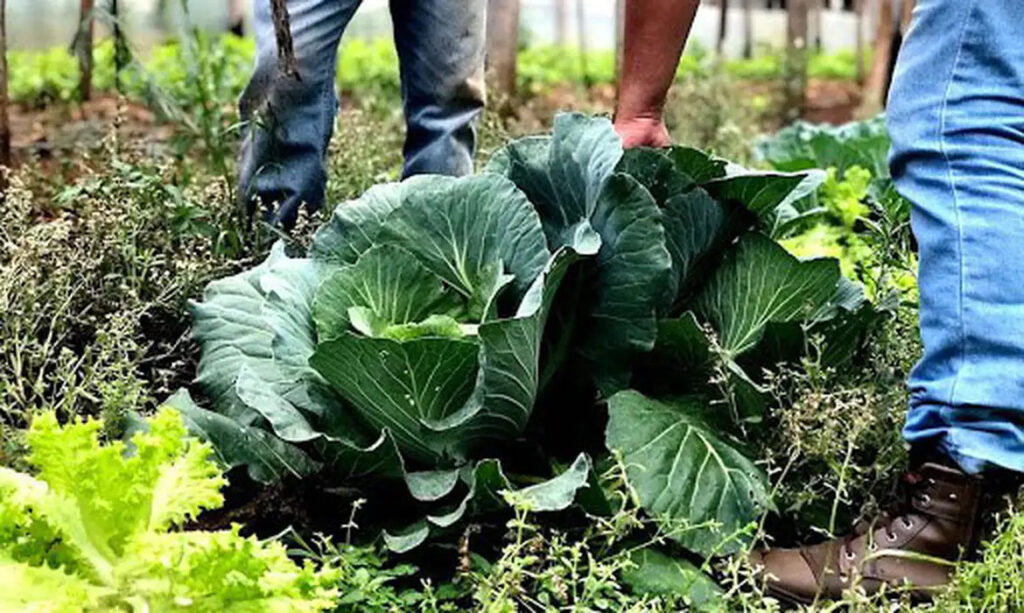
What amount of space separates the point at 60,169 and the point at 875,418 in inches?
130

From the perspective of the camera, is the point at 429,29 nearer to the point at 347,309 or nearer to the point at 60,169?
the point at 347,309

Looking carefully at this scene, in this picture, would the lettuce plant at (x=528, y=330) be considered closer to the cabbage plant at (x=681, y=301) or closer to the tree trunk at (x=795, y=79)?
the cabbage plant at (x=681, y=301)

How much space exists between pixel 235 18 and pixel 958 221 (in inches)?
490

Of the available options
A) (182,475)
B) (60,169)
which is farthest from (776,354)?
(60,169)

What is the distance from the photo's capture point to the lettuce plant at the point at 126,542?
1785 millimetres

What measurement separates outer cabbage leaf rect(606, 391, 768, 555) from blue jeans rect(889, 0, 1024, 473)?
304 millimetres

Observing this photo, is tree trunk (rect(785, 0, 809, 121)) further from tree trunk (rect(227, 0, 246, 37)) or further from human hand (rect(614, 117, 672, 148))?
human hand (rect(614, 117, 672, 148))

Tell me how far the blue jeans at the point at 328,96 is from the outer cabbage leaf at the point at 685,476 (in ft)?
3.84

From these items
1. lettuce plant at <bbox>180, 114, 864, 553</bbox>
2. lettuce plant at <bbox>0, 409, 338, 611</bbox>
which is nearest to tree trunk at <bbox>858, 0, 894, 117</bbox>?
lettuce plant at <bbox>180, 114, 864, 553</bbox>

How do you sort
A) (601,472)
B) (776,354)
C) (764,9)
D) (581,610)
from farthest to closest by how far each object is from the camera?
(764,9)
(776,354)
(601,472)
(581,610)

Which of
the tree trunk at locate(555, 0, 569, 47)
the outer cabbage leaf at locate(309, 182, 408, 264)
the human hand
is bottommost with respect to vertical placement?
the tree trunk at locate(555, 0, 569, 47)

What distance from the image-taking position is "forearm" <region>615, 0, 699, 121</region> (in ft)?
8.96

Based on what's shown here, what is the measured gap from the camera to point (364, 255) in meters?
2.43

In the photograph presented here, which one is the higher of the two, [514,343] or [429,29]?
[429,29]
